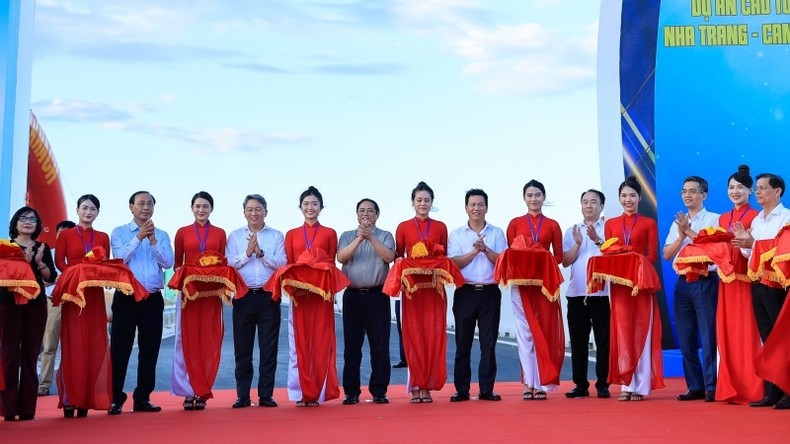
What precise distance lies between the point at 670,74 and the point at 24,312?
5.57 m

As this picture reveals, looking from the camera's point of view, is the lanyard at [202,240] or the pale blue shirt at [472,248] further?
the pale blue shirt at [472,248]

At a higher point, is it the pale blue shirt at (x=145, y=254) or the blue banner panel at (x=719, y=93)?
the blue banner panel at (x=719, y=93)

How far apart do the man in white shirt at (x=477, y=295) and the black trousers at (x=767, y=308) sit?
5.63 feet

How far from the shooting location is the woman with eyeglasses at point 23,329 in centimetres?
632

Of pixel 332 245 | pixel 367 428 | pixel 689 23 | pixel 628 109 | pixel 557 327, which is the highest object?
pixel 689 23

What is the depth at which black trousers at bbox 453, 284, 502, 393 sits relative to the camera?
708 cm

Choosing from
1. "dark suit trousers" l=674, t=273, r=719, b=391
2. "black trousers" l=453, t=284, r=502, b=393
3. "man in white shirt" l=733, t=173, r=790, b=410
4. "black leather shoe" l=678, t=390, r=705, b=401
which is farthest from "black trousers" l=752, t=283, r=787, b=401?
"black trousers" l=453, t=284, r=502, b=393

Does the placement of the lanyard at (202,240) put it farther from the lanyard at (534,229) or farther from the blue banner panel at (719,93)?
the blue banner panel at (719,93)

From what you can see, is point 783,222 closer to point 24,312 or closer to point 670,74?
point 670,74

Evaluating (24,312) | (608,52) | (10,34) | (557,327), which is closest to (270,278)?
(24,312)

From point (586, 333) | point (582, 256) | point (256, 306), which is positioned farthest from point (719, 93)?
point (256, 306)

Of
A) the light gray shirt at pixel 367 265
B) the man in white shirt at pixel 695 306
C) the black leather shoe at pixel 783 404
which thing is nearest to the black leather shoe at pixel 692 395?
the man in white shirt at pixel 695 306

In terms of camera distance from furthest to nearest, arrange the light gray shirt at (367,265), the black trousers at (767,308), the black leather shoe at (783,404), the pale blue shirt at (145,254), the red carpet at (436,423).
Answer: the light gray shirt at (367,265) → the pale blue shirt at (145,254) → the black trousers at (767,308) → the black leather shoe at (783,404) → the red carpet at (436,423)

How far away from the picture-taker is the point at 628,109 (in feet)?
29.1
